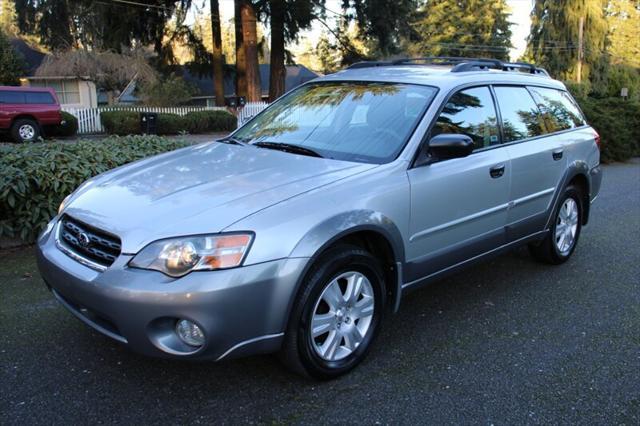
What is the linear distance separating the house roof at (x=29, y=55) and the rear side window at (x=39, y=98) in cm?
1957

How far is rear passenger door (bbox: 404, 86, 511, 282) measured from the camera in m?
3.47

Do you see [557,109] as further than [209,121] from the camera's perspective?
No

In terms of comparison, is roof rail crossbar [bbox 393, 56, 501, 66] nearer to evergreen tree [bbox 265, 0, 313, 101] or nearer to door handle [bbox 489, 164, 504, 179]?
door handle [bbox 489, 164, 504, 179]

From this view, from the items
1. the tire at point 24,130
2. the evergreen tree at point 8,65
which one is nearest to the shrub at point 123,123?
the tire at point 24,130

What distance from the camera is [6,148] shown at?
5.79m

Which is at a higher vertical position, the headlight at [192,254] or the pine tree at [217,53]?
the pine tree at [217,53]

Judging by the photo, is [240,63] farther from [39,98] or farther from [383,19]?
[39,98]

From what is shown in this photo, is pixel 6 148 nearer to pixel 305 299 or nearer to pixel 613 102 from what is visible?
pixel 305 299

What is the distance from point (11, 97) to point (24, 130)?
1082 mm

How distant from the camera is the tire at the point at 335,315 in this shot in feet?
9.30

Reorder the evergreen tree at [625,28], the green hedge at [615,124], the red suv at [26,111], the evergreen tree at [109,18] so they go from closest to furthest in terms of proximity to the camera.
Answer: the green hedge at [615,124]
the red suv at [26,111]
the evergreen tree at [109,18]
the evergreen tree at [625,28]

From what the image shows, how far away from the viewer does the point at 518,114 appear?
4.47 metres

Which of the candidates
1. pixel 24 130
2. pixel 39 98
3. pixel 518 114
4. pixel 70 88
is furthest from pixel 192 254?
pixel 70 88

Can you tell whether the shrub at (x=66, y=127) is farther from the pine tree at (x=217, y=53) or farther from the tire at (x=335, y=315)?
the tire at (x=335, y=315)
